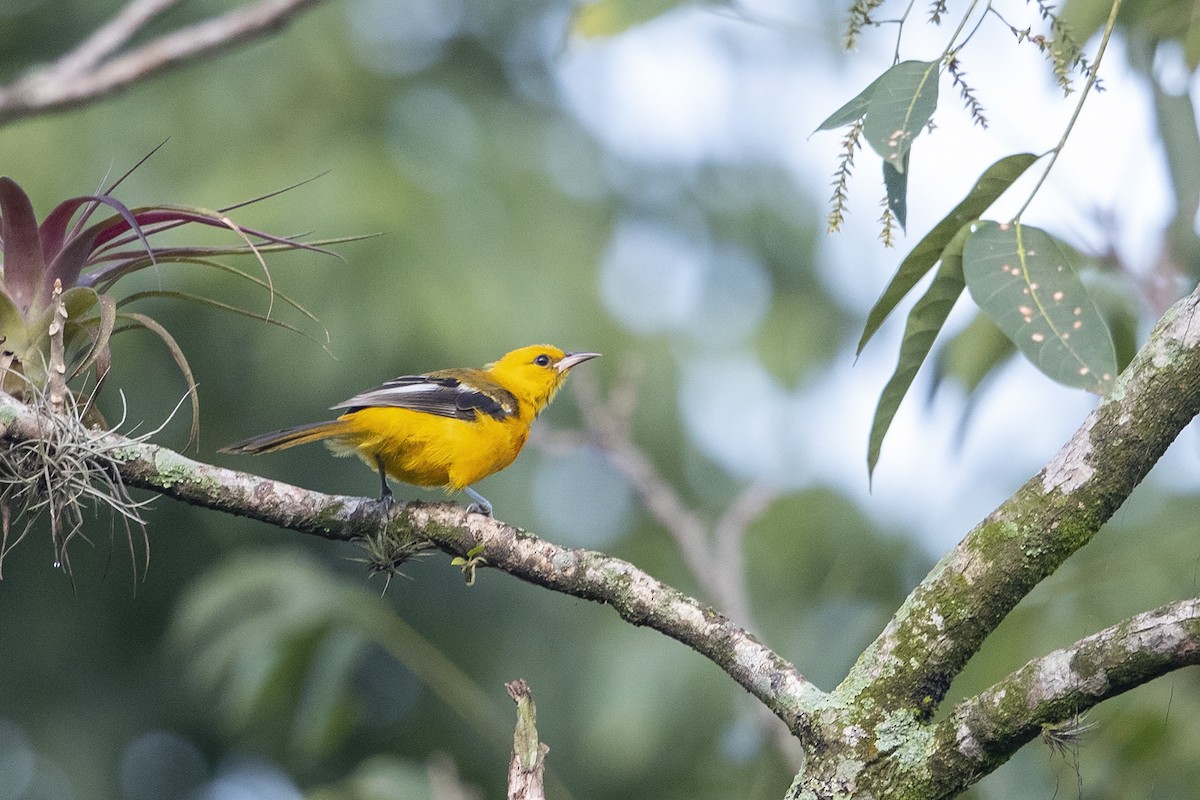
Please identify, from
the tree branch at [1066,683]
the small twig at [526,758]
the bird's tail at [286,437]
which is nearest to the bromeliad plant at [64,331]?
the bird's tail at [286,437]

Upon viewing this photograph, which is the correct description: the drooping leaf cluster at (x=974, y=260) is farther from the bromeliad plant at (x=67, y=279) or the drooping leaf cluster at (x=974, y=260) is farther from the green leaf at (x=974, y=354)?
the green leaf at (x=974, y=354)

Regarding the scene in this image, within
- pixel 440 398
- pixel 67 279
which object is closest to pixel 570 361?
pixel 440 398

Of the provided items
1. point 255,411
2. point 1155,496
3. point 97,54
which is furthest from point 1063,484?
point 255,411

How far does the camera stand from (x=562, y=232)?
10125 mm

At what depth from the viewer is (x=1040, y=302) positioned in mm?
2121

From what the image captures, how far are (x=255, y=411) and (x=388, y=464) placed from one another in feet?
19.9

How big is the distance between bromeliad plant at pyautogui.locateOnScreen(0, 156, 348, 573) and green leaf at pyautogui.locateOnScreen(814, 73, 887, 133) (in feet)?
3.93

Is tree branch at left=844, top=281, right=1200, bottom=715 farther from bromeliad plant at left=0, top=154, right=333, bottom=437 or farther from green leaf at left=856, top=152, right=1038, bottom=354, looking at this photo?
bromeliad plant at left=0, top=154, right=333, bottom=437

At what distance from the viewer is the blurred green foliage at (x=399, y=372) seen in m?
8.88

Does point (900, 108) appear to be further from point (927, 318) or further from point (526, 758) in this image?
point (526, 758)

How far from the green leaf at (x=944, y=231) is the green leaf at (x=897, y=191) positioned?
0.15m

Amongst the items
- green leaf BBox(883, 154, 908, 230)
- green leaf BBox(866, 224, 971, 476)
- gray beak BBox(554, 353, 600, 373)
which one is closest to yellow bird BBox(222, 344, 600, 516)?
gray beak BBox(554, 353, 600, 373)

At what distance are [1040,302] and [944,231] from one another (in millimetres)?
432

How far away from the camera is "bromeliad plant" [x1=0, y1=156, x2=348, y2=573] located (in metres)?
2.66
